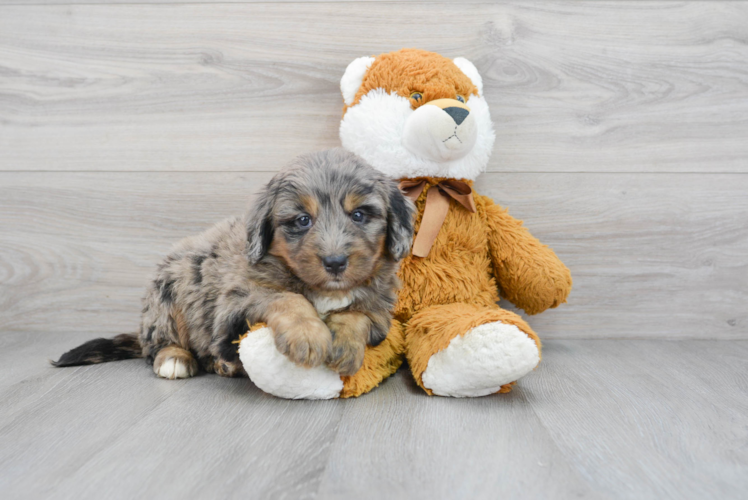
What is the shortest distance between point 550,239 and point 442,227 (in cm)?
56

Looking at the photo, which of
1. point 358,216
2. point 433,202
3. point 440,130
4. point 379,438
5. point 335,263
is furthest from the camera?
point 433,202

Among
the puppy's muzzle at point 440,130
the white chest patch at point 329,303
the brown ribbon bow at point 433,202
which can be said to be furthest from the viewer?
the brown ribbon bow at point 433,202

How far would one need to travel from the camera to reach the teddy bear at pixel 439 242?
1432 millimetres

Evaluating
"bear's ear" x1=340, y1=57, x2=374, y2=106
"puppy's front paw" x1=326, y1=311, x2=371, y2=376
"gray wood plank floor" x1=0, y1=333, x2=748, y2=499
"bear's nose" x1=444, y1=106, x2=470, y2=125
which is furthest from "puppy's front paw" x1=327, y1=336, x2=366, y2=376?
"bear's ear" x1=340, y1=57, x2=374, y2=106

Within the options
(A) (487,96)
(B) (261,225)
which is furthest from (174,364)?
(A) (487,96)

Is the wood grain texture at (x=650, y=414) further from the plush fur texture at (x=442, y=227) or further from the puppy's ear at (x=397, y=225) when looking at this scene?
the puppy's ear at (x=397, y=225)

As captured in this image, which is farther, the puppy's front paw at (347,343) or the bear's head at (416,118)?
the bear's head at (416,118)

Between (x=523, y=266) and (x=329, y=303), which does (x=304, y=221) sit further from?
(x=523, y=266)

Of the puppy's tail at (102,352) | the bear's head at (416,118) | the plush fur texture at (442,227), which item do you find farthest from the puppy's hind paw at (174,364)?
the bear's head at (416,118)

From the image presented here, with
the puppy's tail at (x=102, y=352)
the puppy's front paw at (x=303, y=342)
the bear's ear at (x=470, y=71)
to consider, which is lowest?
the puppy's tail at (x=102, y=352)

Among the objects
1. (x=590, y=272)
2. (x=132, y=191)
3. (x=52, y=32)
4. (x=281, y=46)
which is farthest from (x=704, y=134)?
(x=52, y=32)

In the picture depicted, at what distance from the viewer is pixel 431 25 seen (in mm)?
2012

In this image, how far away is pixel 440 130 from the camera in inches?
63.1

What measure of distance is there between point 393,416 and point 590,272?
1189mm
